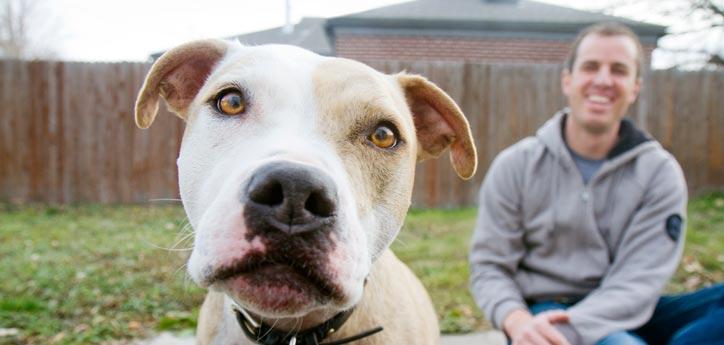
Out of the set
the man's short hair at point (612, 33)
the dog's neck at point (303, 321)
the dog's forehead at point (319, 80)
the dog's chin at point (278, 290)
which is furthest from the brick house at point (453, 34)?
the dog's chin at point (278, 290)

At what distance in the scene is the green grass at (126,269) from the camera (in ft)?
11.7

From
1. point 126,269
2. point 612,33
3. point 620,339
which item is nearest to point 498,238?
point 620,339

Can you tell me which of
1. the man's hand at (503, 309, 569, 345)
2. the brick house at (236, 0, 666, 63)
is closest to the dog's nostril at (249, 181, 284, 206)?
the man's hand at (503, 309, 569, 345)

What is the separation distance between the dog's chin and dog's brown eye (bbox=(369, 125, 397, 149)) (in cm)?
57

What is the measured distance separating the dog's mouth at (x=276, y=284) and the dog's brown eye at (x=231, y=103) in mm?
565

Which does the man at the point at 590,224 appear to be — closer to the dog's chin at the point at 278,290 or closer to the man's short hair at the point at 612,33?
the man's short hair at the point at 612,33

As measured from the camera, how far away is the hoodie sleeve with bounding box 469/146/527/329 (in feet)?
9.04

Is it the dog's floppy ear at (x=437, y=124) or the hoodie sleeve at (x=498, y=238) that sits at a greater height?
the dog's floppy ear at (x=437, y=124)

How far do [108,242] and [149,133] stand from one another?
2970mm

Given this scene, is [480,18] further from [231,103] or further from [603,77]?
[231,103]

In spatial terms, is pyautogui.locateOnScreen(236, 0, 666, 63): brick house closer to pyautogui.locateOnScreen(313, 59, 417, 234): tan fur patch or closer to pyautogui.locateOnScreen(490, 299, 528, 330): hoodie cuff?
pyautogui.locateOnScreen(490, 299, 528, 330): hoodie cuff

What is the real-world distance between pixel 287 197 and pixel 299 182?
0.04 m

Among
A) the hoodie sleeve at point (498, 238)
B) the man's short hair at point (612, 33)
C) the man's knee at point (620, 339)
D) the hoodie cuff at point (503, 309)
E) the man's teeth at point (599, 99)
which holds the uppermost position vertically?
the man's short hair at point (612, 33)

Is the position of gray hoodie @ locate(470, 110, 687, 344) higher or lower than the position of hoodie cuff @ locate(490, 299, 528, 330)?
higher
